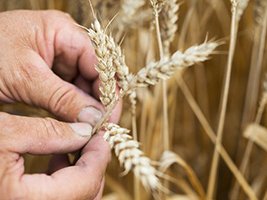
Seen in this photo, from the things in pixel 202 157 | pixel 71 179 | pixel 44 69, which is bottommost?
pixel 202 157

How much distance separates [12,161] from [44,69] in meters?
0.22

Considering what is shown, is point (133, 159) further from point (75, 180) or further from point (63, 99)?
point (63, 99)

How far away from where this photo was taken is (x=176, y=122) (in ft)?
4.62

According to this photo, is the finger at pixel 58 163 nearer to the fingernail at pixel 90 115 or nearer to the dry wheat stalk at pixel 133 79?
the fingernail at pixel 90 115

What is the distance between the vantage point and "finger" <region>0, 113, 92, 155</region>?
Answer: 51 centimetres

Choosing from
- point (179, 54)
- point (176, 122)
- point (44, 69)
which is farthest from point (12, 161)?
point (176, 122)

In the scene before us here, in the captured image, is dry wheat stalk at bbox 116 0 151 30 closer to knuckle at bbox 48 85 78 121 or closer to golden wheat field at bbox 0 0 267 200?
golden wheat field at bbox 0 0 267 200

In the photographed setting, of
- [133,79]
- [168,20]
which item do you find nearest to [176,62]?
[133,79]

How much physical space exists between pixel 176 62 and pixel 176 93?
0.72m

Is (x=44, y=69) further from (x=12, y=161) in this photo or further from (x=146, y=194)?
(x=146, y=194)

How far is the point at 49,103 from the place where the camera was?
2.19ft

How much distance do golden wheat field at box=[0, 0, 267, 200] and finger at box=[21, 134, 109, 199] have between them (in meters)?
0.08

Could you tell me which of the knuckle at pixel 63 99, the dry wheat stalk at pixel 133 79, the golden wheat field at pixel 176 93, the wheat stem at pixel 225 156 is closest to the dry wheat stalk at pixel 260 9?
the golden wheat field at pixel 176 93

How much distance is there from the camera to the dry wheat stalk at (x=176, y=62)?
0.44 meters
